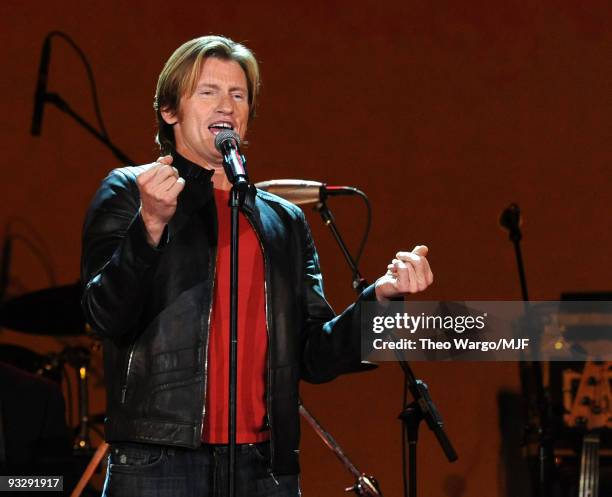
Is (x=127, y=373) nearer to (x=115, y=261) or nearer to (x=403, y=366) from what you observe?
(x=115, y=261)

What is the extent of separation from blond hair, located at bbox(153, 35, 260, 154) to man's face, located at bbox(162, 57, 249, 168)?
1cm

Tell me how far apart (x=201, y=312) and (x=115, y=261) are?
0.22 metres

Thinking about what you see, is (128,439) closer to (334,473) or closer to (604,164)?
(334,473)

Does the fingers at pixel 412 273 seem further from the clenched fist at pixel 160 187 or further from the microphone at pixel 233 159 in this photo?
the clenched fist at pixel 160 187

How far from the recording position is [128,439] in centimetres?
180

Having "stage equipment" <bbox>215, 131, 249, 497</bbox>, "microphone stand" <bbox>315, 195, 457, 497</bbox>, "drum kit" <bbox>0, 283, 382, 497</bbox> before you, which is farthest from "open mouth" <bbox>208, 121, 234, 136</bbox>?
"drum kit" <bbox>0, 283, 382, 497</bbox>

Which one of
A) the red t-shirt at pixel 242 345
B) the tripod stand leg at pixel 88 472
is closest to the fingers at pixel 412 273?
the red t-shirt at pixel 242 345

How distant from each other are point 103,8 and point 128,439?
318 centimetres

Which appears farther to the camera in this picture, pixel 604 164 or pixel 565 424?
pixel 604 164

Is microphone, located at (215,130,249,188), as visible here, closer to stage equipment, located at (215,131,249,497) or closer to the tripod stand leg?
stage equipment, located at (215,131,249,497)

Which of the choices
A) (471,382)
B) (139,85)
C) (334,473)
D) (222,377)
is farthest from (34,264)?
(222,377)

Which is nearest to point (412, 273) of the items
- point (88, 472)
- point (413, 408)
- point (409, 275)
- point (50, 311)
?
point (409, 275)

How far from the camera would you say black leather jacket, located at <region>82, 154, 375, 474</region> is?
5.85ft

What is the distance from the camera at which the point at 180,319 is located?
6.17 feet
